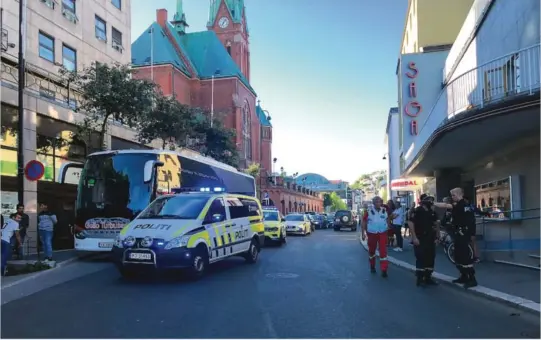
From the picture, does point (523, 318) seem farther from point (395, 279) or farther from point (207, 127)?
point (207, 127)

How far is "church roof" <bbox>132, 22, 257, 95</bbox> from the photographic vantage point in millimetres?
57062

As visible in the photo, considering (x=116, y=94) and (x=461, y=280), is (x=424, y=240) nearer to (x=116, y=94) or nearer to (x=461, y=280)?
(x=461, y=280)

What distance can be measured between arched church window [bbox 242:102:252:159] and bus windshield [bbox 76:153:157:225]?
5013cm

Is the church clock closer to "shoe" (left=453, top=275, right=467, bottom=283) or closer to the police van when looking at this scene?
the police van

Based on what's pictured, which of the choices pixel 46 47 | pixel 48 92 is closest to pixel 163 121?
pixel 48 92

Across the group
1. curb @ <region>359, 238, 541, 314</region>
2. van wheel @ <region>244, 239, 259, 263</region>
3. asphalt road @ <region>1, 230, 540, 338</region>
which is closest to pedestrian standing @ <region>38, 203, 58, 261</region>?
asphalt road @ <region>1, 230, 540, 338</region>

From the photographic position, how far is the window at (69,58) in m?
23.4

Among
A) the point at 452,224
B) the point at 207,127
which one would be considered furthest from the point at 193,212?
the point at 207,127

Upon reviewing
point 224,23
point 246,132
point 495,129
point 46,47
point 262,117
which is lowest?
point 495,129

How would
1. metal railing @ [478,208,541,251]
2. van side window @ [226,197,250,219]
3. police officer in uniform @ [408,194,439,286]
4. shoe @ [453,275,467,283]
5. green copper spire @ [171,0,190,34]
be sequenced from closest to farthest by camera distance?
shoe @ [453,275,467,283], police officer in uniform @ [408,194,439,286], metal railing @ [478,208,541,251], van side window @ [226,197,250,219], green copper spire @ [171,0,190,34]

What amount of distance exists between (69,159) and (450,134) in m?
15.9

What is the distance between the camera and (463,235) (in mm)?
8844

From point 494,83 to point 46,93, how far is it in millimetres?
17252

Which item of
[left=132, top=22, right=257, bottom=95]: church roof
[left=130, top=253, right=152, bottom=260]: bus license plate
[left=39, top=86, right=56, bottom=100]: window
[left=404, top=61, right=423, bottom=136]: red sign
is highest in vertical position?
[left=132, top=22, right=257, bottom=95]: church roof
